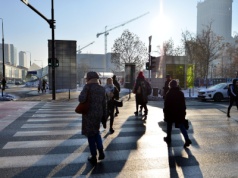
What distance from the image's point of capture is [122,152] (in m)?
5.93

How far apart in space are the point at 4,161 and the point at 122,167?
92.5 inches

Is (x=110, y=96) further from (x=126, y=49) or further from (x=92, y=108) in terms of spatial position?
(x=126, y=49)

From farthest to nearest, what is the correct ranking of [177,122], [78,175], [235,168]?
[177,122] → [235,168] → [78,175]

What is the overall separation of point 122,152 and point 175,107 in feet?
5.61

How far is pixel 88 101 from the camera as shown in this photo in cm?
503

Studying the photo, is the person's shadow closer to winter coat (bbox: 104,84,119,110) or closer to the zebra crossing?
the zebra crossing

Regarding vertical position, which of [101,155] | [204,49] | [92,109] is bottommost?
[101,155]

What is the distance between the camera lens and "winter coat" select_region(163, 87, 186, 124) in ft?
21.2

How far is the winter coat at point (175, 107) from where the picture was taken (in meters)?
6.46

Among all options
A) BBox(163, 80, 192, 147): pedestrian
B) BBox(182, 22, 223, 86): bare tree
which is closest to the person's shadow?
BBox(163, 80, 192, 147): pedestrian

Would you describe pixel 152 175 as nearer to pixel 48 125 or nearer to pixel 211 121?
pixel 48 125

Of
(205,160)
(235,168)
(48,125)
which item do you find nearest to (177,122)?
(205,160)

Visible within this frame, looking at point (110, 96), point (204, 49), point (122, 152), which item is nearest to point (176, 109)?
point (122, 152)

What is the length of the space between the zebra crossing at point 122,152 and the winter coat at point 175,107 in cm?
69
